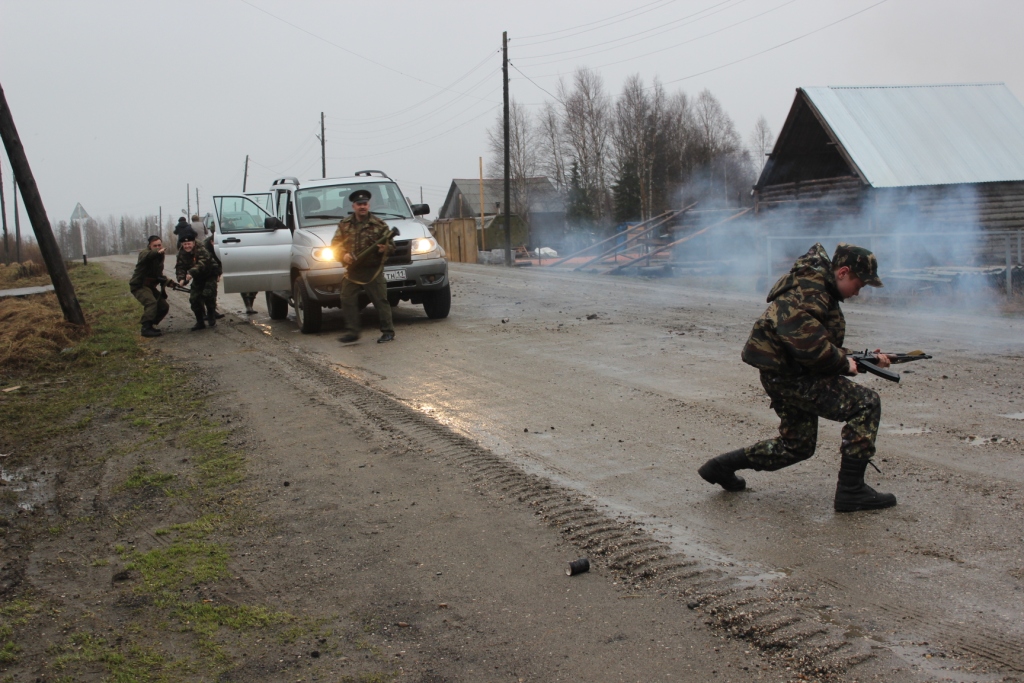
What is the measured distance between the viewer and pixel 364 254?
446 inches

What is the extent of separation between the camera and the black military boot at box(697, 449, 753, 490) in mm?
4934

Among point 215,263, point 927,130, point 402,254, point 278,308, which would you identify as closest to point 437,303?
point 402,254

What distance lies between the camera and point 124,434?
7.43m

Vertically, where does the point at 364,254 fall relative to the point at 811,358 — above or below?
above

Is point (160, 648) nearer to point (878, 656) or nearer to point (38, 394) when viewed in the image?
point (878, 656)

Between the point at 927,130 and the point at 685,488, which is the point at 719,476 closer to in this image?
the point at 685,488

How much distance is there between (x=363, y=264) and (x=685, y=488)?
7197 millimetres

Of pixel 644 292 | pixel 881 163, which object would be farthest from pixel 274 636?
pixel 881 163

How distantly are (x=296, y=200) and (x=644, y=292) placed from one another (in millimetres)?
8132

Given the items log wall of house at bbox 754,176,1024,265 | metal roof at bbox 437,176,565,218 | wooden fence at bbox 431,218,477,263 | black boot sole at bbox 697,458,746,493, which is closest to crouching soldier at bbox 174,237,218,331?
black boot sole at bbox 697,458,746,493

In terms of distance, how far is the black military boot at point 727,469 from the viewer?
16.2 ft

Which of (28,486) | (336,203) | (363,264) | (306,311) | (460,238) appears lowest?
(28,486)

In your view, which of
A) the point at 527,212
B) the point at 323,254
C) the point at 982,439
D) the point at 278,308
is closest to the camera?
the point at 982,439

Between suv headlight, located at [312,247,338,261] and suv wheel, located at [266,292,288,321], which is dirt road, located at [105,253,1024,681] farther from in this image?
suv wheel, located at [266,292,288,321]
